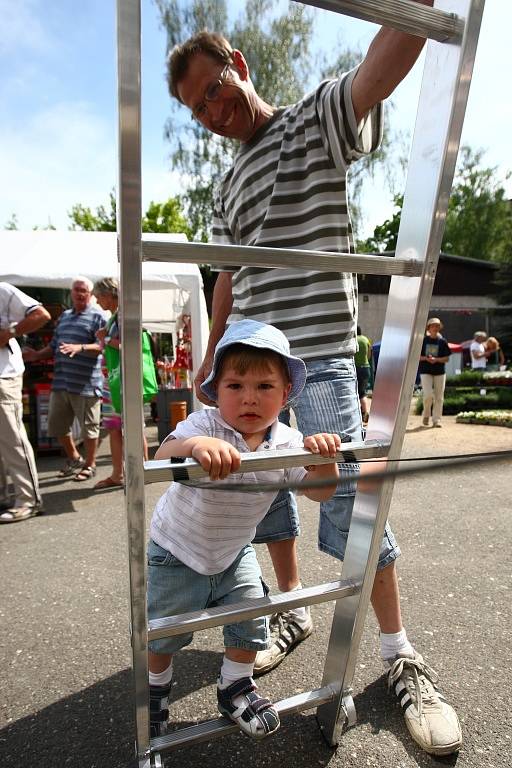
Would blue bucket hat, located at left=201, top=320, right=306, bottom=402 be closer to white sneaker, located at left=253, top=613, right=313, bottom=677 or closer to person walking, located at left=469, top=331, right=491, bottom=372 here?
white sneaker, located at left=253, top=613, right=313, bottom=677

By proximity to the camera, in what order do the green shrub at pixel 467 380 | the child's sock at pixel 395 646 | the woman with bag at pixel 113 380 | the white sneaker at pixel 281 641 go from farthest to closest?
the green shrub at pixel 467 380
the woman with bag at pixel 113 380
the white sneaker at pixel 281 641
the child's sock at pixel 395 646

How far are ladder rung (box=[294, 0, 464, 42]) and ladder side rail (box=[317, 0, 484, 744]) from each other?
0.11ft

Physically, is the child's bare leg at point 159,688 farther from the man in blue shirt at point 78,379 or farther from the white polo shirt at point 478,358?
the white polo shirt at point 478,358

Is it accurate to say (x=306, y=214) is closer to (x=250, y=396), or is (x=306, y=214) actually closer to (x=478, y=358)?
(x=250, y=396)

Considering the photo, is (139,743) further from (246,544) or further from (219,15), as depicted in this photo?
(219,15)

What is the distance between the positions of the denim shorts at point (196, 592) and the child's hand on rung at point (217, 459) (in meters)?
0.49

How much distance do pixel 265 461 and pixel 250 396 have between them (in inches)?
11.3

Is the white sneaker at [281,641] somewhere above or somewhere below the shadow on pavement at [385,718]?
below

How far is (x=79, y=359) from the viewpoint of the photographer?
515cm

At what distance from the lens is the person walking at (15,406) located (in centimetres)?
374

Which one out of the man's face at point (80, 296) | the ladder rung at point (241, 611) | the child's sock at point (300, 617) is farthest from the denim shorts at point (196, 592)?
the man's face at point (80, 296)

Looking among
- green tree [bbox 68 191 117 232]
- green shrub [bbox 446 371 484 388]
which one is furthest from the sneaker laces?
green tree [bbox 68 191 117 232]

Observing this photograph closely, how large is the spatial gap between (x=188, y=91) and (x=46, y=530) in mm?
3065

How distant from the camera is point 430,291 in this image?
123cm
